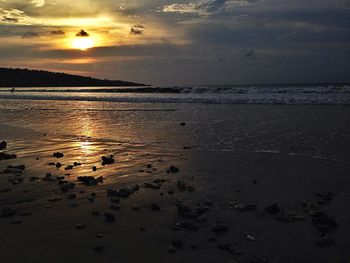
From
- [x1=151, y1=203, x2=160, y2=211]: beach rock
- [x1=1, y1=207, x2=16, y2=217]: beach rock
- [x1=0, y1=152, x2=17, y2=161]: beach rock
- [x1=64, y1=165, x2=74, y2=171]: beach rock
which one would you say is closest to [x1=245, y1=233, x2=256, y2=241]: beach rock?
[x1=151, y1=203, x2=160, y2=211]: beach rock

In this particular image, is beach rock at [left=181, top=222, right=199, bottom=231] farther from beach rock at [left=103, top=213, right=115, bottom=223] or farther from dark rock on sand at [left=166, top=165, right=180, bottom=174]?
dark rock on sand at [left=166, top=165, right=180, bottom=174]

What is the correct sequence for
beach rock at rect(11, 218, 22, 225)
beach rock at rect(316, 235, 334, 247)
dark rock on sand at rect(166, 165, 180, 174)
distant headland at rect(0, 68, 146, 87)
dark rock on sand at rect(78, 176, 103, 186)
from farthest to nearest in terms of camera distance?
distant headland at rect(0, 68, 146, 87)
dark rock on sand at rect(166, 165, 180, 174)
dark rock on sand at rect(78, 176, 103, 186)
beach rock at rect(11, 218, 22, 225)
beach rock at rect(316, 235, 334, 247)

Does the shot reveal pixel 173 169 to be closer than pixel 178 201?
No

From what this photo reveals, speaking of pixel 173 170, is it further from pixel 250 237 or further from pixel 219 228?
pixel 250 237

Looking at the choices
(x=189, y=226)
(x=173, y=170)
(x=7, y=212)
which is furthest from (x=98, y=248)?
(x=173, y=170)

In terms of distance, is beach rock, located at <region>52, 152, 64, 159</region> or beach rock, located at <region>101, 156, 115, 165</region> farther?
beach rock, located at <region>52, 152, 64, 159</region>

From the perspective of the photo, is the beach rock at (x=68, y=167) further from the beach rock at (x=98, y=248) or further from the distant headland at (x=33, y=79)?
the distant headland at (x=33, y=79)

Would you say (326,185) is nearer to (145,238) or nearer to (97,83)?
(145,238)

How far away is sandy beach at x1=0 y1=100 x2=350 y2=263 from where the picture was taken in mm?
4809

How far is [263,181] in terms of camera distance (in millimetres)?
7984

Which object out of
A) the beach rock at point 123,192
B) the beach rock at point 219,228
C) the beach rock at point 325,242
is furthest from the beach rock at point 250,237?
the beach rock at point 123,192

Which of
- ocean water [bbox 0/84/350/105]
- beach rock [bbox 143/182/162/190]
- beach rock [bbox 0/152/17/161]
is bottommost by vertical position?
beach rock [bbox 0/152/17/161]

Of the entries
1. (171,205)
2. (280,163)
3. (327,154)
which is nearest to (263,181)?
(280,163)

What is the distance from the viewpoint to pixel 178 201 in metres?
6.55
